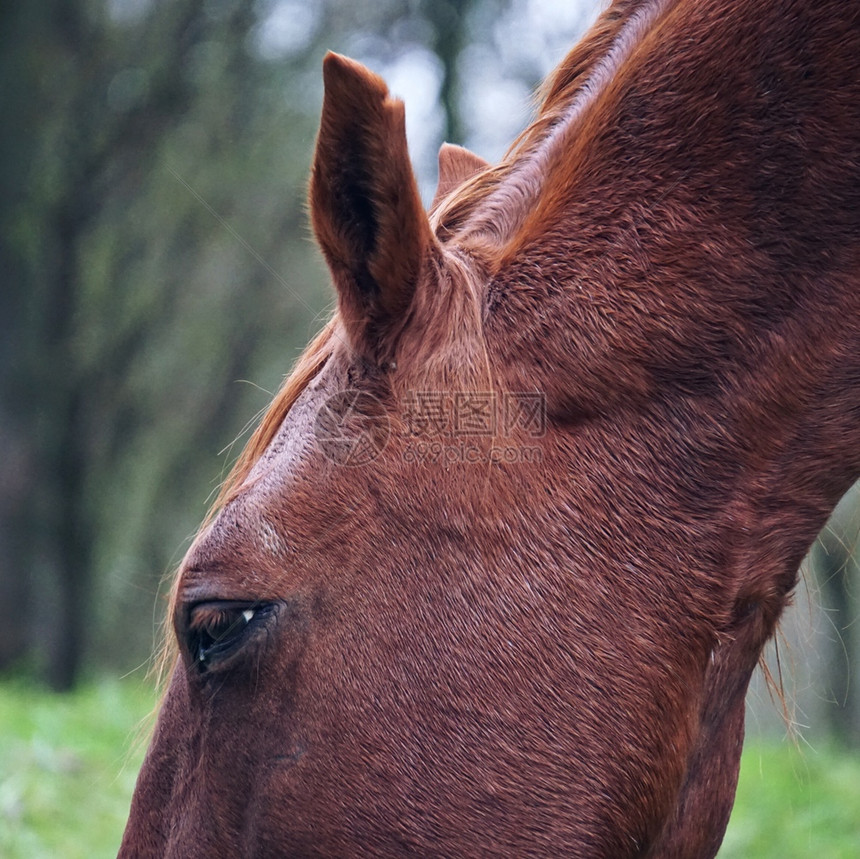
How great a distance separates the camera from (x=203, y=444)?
12180 mm

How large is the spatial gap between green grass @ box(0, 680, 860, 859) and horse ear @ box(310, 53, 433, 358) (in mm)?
1833

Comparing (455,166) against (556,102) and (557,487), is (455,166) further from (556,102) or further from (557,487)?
(557,487)

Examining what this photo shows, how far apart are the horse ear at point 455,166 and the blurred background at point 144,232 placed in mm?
6000

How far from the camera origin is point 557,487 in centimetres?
150

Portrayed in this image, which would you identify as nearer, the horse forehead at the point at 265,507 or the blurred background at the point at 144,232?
the horse forehead at the point at 265,507

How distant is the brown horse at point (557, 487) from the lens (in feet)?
4.77

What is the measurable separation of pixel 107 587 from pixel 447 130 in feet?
29.4

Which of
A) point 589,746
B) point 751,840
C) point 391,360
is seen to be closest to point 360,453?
point 391,360

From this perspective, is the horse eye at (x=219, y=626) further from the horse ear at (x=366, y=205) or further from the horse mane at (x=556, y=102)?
the horse mane at (x=556, y=102)

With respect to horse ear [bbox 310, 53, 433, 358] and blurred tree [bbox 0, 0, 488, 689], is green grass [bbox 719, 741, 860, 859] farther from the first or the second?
blurred tree [bbox 0, 0, 488, 689]

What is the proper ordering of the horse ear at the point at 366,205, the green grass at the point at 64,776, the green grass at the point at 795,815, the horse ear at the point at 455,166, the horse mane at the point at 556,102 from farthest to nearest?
the green grass at the point at 795,815 → the green grass at the point at 64,776 → the horse ear at the point at 455,166 → the horse mane at the point at 556,102 → the horse ear at the point at 366,205

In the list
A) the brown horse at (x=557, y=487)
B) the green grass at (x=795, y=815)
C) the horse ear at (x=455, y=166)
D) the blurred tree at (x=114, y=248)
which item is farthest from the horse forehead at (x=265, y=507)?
the blurred tree at (x=114, y=248)

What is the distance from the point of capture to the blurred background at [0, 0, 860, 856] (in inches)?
356

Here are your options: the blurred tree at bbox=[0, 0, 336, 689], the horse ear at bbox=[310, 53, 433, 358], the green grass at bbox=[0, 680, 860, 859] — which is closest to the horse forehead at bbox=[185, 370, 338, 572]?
the horse ear at bbox=[310, 53, 433, 358]
